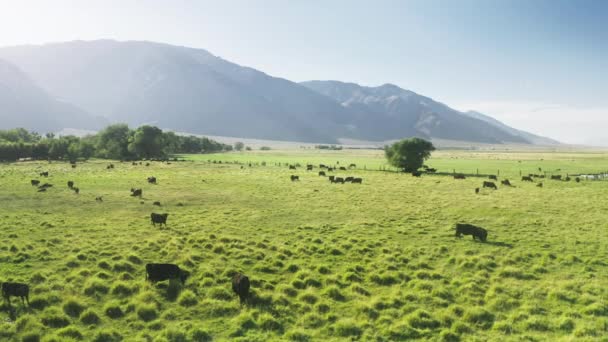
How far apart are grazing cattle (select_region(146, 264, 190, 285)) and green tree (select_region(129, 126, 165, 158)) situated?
348 ft

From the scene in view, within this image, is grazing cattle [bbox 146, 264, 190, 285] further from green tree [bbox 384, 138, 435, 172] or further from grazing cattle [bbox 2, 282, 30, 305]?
green tree [bbox 384, 138, 435, 172]

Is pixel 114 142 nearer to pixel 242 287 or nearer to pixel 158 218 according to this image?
pixel 158 218

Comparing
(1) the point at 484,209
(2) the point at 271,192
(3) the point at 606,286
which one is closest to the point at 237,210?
(2) the point at 271,192

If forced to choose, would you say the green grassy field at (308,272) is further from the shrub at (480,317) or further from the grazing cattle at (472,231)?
the grazing cattle at (472,231)

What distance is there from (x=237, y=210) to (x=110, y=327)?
21730mm

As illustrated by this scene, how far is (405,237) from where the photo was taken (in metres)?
24.9

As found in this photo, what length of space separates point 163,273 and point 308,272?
279 inches

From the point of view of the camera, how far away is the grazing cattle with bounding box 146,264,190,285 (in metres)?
16.2

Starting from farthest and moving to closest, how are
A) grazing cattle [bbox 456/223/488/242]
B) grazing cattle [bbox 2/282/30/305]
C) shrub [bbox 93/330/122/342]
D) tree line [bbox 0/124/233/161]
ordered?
tree line [bbox 0/124/233/161], grazing cattle [bbox 456/223/488/242], grazing cattle [bbox 2/282/30/305], shrub [bbox 93/330/122/342]

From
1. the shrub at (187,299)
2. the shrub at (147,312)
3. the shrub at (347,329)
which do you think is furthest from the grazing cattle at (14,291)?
the shrub at (347,329)

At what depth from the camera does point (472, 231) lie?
24.7m

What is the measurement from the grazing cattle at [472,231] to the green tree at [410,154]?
2327 inches

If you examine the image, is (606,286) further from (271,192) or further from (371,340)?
(271,192)

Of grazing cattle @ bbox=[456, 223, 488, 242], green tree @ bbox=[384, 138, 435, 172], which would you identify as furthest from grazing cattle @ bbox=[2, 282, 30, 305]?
green tree @ bbox=[384, 138, 435, 172]
